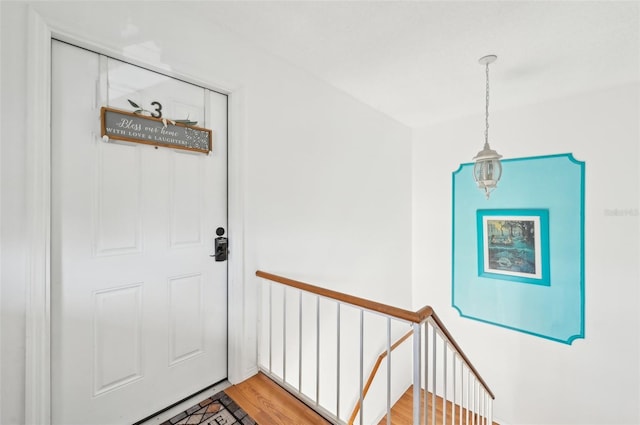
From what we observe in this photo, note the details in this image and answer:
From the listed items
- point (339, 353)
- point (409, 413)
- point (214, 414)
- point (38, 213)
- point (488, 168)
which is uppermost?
point (488, 168)

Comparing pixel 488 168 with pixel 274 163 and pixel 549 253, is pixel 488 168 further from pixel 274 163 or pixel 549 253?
pixel 274 163

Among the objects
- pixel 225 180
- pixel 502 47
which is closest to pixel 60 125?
pixel 225 180

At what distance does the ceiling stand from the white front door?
0.61 meters

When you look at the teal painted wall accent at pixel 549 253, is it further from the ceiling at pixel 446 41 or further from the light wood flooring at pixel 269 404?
the light wood flooring at pixel 269 404

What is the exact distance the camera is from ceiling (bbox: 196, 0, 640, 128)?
1.60m

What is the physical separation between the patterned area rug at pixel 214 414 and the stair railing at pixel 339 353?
0.98ft

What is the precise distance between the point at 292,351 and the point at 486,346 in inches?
97.1

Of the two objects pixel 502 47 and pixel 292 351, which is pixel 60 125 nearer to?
pixel 292 351

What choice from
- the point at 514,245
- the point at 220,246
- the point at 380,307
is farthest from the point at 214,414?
the point at 514,245

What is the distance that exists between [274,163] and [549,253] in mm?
2898

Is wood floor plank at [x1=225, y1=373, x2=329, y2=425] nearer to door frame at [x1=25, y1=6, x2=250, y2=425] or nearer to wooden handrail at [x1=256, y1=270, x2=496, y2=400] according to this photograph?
wooden handrail at [x1=256, y1=270, x2=496, y2=400]

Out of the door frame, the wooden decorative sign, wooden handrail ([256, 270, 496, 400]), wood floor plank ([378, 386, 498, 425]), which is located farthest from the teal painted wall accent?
the door frame

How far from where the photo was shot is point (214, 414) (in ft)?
5.12

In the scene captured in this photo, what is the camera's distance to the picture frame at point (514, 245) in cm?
295
